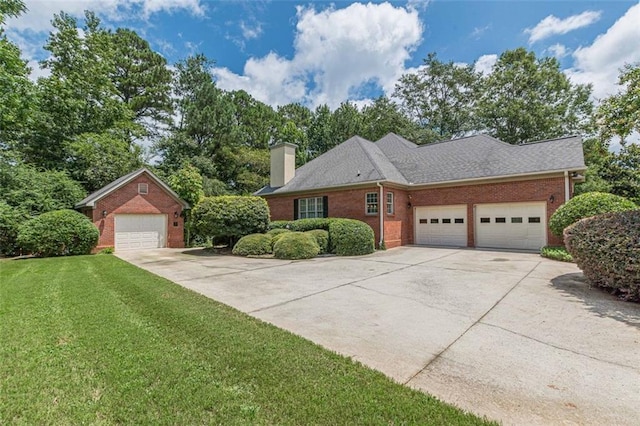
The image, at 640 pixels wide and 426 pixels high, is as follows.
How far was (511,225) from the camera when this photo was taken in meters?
13.1

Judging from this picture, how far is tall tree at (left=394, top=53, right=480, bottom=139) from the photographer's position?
97.9ft

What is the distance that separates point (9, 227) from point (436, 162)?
2040cm

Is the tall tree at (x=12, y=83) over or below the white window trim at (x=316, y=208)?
over

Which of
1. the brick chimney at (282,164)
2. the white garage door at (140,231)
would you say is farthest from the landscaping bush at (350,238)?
the white garage door at (140,231)

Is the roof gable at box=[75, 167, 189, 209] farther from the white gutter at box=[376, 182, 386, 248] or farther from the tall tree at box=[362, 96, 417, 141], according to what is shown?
the tall tree at box=[362, 96, 417, 141]

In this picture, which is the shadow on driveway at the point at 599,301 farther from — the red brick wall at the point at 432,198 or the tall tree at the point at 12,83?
the tall tree at the point at 12,83

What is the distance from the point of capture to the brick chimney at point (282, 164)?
60.8 ft

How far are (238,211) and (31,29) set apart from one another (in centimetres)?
1738

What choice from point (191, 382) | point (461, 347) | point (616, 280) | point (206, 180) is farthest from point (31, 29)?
point (616, 280)

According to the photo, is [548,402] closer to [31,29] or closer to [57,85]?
[31,29]

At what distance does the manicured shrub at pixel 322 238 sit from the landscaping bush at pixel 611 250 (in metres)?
7.87

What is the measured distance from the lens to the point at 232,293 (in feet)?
19.8

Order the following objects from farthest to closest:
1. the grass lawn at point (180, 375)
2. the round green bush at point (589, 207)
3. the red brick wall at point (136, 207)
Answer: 1. the red brick wall at point (136, 207)
2. the round green bush at point (589, 207)
3. the grass lawn at point (180, 375)

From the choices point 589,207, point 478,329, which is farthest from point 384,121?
point 478,329
